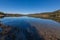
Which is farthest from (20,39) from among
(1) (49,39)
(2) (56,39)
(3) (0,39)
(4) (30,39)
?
(2) (56,39)

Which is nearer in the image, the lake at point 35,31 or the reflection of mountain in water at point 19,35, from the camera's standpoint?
the reflection of mountain in water at point 19,35

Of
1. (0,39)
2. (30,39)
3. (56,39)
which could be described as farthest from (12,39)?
(56,39)

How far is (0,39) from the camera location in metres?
17.8

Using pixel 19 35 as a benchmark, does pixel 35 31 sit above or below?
below

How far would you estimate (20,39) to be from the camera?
18406 mm

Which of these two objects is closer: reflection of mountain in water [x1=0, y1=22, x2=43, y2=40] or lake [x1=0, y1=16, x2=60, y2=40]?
reflection of mountain in water [x1=0, y1=22, x2=43, y2=40]

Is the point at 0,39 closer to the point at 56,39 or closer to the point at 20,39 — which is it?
the point at 20,39

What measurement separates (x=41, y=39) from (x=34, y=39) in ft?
4.53

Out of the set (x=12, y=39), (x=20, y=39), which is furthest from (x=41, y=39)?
(x=12, y=39)

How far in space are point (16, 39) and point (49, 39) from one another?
21.2 feet

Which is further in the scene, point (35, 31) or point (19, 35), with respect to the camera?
point (35, 31)

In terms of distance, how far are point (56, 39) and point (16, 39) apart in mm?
7900

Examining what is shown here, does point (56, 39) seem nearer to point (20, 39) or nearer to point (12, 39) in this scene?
point (20, 39)

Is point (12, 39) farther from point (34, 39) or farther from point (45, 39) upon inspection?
point (45, 39)
